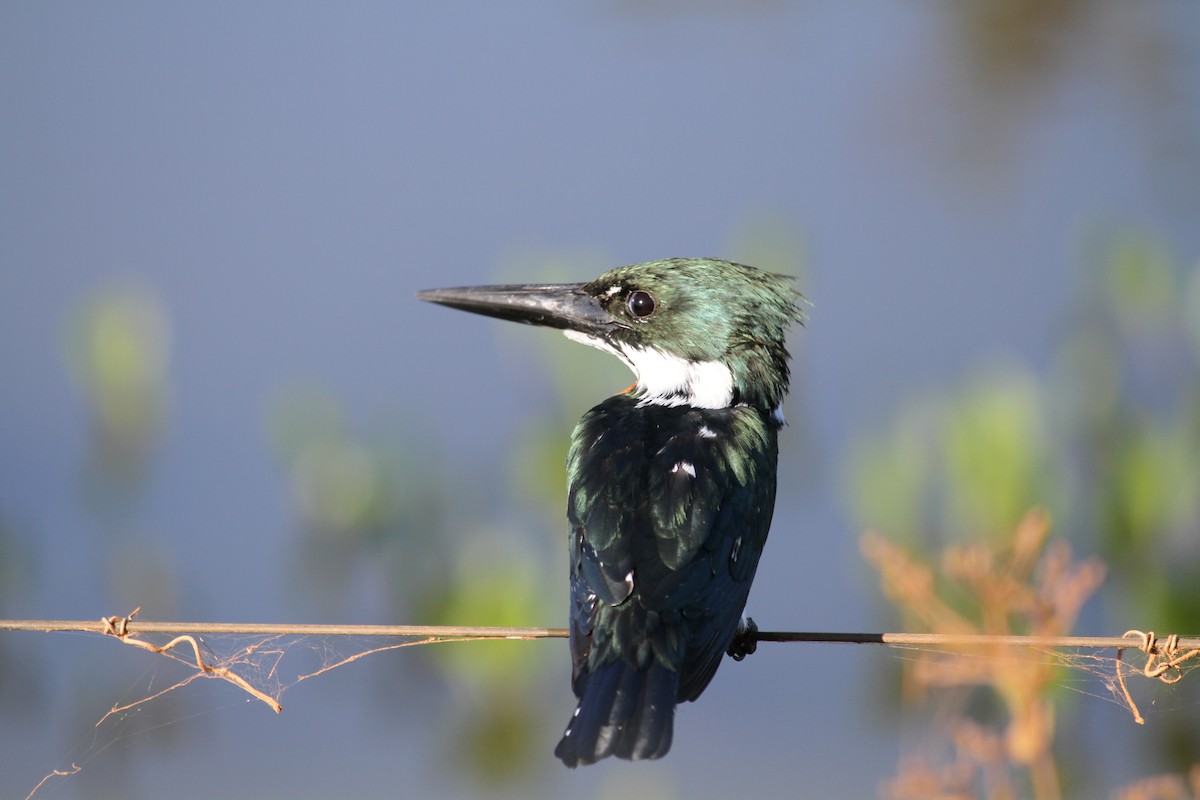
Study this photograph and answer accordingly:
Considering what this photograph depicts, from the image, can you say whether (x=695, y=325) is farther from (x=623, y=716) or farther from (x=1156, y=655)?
(x=1156, y=655)

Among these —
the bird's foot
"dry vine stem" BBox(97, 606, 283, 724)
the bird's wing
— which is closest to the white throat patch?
the bird's wing

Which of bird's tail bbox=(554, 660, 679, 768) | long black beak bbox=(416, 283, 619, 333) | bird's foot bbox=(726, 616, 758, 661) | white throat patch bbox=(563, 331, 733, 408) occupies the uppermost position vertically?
long black beak bbox=(416, 283, 619, 333)

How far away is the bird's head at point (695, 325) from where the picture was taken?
9.72 ft

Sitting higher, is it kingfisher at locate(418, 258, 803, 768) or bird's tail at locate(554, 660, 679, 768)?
kingfisher at locate(418, 258, 803, 768)

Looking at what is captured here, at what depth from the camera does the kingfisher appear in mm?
2240

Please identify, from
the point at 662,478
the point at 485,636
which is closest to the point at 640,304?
the point at 662,478

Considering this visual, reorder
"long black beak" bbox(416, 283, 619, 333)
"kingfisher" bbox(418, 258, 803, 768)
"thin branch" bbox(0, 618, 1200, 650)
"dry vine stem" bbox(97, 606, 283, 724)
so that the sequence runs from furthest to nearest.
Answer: "long black beak" bbox(416, 283, 619, 333) < "kingfisher" bbox(418, 258, 803, 768) < "dry vine stem" bbox(97, 606, 283, 724) < "thin branch" bbox(0, 618, 1200, 650)

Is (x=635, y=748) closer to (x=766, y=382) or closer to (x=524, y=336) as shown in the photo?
(x=766, y=382)

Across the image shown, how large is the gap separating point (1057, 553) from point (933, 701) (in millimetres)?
1270

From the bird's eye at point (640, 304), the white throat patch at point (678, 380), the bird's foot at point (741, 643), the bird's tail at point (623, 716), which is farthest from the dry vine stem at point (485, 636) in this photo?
the bird's eye at point (640, 304)

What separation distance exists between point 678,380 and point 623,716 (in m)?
0.99

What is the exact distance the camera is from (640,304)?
120 inches

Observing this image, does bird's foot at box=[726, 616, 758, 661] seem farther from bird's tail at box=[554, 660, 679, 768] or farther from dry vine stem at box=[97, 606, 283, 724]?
dry vine stem at box=[97, 606, 283, 724]

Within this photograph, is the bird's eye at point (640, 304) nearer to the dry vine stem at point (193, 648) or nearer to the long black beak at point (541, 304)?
the long black beak at point (541, 304)
